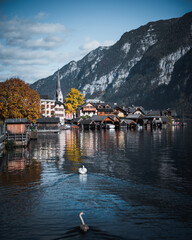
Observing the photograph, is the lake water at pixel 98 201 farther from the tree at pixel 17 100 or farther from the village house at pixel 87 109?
the village house at pixel 87 109

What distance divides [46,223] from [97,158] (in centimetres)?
2312

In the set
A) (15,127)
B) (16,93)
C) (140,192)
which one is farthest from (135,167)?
(16,93)

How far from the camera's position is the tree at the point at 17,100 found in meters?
63.9

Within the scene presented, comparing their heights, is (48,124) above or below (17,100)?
below

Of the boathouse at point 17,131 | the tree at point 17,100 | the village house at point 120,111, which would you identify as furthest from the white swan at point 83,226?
the village house at point 120,111

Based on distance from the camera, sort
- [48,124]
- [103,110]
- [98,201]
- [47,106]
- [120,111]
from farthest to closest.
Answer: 1. [120,111]
2. [103,110]
3. [47,106]
4. [48,124]
5. [98,201]

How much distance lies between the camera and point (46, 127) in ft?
335

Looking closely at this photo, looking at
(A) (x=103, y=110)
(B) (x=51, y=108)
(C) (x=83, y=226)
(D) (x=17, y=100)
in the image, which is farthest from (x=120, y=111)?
(C) (x=83, y=226)

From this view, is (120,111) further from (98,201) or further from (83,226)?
(83,226)

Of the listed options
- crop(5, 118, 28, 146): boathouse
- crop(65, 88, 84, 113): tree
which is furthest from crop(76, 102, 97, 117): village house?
crop(5, 118, 28, 146): boathouse

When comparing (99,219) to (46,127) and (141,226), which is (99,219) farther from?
(46,127)

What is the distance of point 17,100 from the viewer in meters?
64.6

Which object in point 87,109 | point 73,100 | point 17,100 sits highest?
point 73,100

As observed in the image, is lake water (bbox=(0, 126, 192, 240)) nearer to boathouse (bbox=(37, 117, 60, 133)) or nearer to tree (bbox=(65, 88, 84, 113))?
boathouse (bbox=(37, 117, 60, 133))
